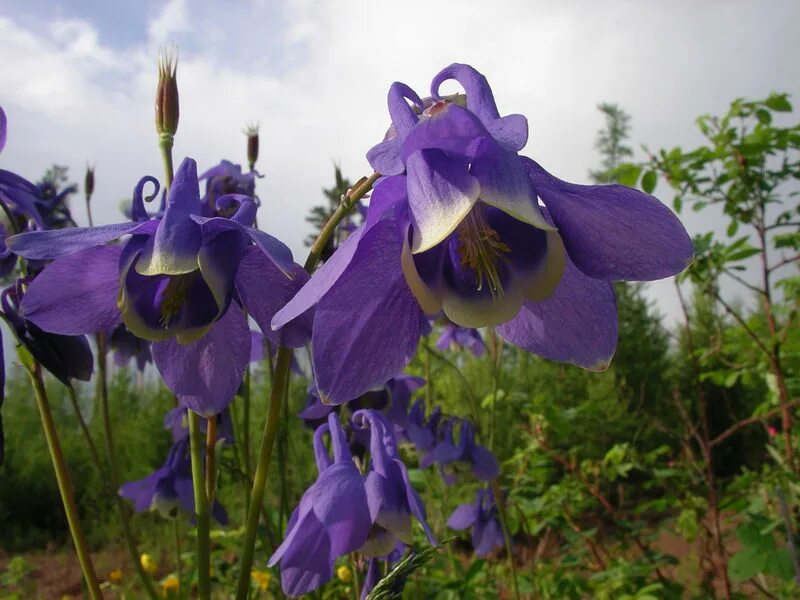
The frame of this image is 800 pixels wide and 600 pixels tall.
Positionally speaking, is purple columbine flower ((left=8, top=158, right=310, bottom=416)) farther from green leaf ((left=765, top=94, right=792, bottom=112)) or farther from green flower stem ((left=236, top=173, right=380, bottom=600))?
green leaf ((left=765, top=94, right=792, bottom=112))

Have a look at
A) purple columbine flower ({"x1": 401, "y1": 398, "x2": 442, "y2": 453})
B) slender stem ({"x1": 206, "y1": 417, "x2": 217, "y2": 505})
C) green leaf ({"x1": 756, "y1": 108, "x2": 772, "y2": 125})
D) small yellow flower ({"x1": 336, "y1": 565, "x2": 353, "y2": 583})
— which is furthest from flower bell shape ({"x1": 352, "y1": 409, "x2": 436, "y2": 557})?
green leaf ({"x1": 756, "y1": 108, "x2": 772, "y2": 125})

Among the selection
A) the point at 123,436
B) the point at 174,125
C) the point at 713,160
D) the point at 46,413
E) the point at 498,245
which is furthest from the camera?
the point at 123,436

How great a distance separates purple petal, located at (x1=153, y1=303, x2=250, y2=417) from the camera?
901mm

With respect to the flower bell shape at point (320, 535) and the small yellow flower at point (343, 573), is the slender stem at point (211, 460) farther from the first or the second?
the small yellow flower at point (343, 573)

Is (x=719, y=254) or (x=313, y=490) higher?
(x=719, y=254)

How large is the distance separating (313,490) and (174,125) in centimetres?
67

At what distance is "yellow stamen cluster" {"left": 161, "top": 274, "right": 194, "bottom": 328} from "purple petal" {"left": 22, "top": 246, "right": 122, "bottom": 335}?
0.26 ft

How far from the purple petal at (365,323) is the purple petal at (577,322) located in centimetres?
19

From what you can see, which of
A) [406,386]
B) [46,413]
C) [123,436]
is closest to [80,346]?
[46,413]

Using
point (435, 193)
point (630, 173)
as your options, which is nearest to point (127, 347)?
point (435, 193)

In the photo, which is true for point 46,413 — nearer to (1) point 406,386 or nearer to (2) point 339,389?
(2) point 339,389

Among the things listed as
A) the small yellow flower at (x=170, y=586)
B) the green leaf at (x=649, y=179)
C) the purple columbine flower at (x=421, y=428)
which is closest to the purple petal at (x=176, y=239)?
the small yellow flower at (x=170, y=586)

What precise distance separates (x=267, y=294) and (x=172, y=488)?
4.47ft

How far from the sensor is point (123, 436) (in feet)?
21.8
